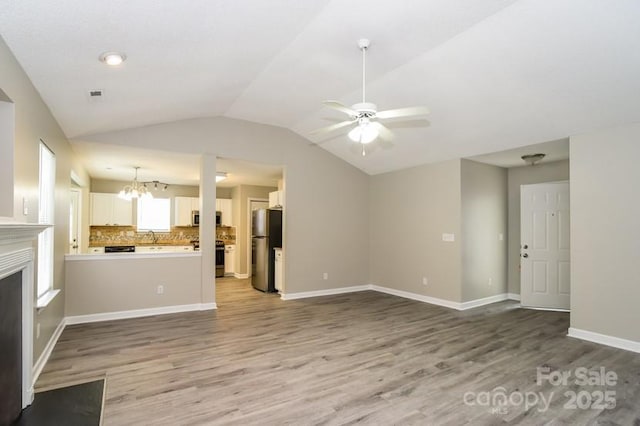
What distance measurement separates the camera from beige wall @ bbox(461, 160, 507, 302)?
18.5 feet

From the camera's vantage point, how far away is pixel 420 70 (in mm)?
3744

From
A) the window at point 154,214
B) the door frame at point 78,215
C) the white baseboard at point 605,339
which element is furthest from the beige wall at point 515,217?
the door frame at point 78,215

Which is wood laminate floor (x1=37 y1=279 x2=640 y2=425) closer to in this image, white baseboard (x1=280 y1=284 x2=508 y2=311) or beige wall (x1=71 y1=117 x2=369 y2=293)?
white baseboard (x1=280 y1=284 x2=508 y2=311)

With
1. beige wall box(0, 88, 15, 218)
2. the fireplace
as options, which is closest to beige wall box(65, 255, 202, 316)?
the fireplace

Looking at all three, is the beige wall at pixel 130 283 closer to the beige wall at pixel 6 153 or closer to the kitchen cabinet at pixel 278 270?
the kitchen cabinet at pixel 278 270

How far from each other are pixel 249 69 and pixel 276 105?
144cm

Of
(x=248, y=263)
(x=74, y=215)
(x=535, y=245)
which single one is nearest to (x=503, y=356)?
(x=535, y=245)

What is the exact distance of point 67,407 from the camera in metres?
2.51

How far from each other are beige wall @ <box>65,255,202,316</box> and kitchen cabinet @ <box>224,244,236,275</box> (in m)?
3.71

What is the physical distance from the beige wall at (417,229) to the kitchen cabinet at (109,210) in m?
5.35

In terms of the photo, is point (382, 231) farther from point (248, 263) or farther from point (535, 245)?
point (248, 263)

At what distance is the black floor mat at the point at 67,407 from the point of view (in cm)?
233

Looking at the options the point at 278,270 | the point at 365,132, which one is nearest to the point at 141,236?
the point at 278,270

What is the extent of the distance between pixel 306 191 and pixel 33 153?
4214 mm
